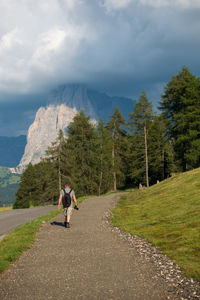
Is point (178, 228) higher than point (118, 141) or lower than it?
lower

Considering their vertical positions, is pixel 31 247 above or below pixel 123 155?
below

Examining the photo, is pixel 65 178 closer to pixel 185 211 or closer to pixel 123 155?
pixel 123 155

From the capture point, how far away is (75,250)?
399 inches

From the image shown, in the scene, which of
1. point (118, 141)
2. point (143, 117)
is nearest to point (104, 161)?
point (118, 141)

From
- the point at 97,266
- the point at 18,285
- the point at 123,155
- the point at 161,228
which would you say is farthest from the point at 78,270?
the point at 123,155

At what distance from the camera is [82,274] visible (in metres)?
7.42

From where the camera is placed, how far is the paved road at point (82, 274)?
20.1ft

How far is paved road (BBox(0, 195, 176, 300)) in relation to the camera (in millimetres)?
6117

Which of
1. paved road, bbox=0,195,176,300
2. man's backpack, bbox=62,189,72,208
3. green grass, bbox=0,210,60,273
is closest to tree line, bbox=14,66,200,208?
man's backpack, bbox=62,189,72,208

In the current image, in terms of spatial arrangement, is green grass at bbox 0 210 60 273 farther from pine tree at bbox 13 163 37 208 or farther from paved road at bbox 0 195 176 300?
pine tree at bbox 13 163 37 208

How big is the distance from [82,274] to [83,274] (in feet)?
0.09

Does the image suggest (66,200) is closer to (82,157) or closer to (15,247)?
(15,247)

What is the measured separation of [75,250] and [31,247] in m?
2.10

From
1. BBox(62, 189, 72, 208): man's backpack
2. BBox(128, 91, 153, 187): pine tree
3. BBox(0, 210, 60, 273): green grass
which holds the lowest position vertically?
BBox(0, 210, 60, 273): green grass
